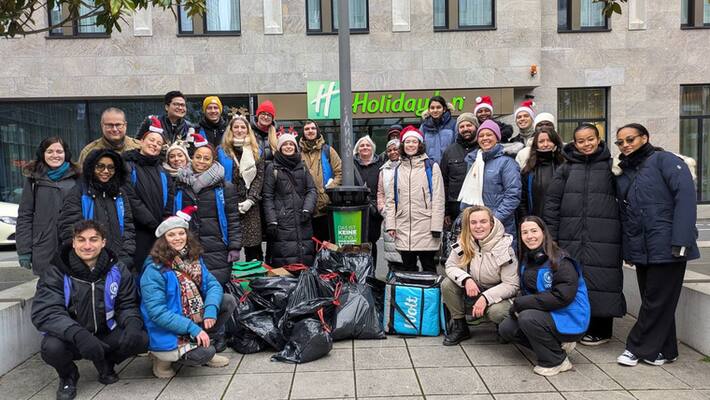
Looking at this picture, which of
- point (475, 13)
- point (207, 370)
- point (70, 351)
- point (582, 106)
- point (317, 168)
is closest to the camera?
point (70, 351)

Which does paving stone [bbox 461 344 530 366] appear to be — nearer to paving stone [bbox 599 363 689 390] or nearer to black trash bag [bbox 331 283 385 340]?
paving stone [bbox 599 363 689 390]

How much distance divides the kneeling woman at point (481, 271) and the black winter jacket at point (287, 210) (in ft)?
5.36

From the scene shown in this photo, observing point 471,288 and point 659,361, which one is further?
point 471,288

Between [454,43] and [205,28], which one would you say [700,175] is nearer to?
[454,43]

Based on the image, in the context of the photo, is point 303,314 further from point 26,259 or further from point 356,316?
point 26,259

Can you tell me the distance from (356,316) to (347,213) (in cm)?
125

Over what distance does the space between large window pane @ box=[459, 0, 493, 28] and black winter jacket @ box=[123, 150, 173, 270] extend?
34.8 ft

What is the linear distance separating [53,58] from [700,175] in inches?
679

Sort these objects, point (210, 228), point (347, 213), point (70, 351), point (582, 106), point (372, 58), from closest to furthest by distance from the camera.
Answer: point (70, 351), point (210, 228), point (347, 213), point (372, 58), point (582, 106)

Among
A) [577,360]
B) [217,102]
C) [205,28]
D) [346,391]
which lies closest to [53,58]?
[205,28]

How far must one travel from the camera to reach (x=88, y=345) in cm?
348

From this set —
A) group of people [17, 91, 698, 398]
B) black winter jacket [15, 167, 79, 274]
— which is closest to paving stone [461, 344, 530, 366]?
group of people [17, 91, 698, 398]

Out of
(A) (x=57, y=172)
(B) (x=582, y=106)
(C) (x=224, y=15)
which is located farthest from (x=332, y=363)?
(B) (x=582, y=106)

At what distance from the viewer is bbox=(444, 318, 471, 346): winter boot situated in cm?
451
